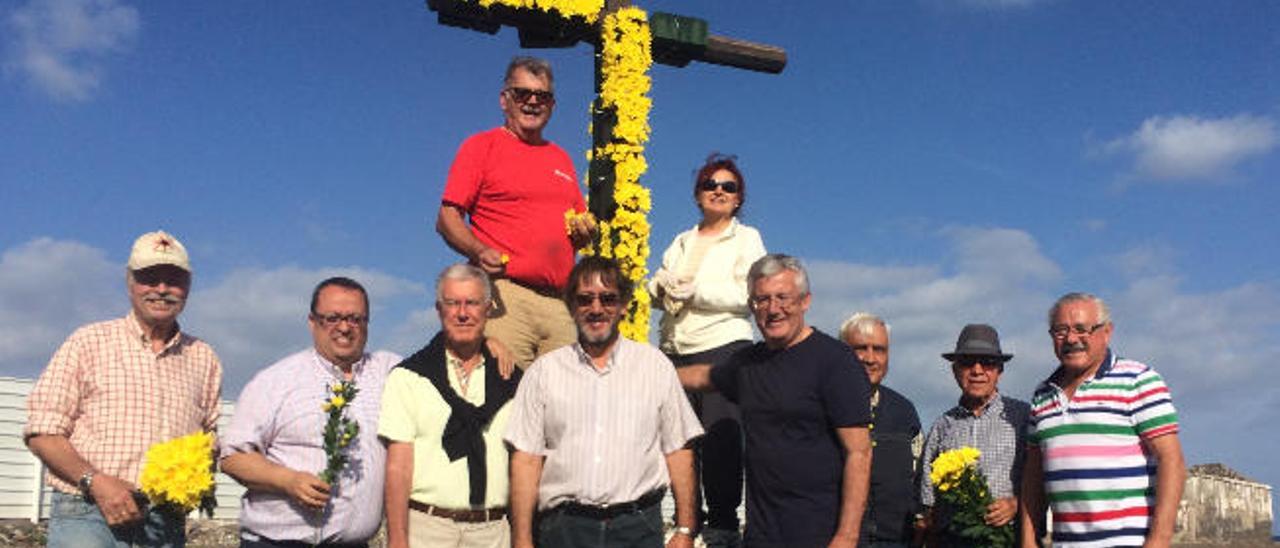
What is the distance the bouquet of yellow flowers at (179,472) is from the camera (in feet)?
14.9

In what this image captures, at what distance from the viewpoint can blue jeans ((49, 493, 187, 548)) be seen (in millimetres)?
4762

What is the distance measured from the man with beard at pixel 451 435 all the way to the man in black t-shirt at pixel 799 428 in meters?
1.18

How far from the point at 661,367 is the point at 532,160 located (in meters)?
1.72

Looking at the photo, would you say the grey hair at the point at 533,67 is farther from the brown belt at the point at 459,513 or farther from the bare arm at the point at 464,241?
the brown belt at the point at 459,513

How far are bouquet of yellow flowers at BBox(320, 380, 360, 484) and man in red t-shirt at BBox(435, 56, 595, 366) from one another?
1.26m

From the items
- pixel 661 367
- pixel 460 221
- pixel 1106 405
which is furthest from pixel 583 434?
pixel 1106 405

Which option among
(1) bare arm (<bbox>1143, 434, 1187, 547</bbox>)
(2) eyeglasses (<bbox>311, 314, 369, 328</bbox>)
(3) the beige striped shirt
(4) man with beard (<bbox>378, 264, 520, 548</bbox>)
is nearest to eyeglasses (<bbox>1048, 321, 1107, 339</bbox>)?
(1) bare arm (<bbox>1143, 434, 1187, 547</bbox>)

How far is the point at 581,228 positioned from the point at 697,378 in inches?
46.7

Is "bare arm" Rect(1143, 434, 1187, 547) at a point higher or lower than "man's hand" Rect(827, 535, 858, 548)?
higher

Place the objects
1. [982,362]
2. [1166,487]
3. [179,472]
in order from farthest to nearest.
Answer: [982,362]
[1166,487]
[179,472]

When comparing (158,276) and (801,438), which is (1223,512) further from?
(158,276)

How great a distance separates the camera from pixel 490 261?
567 centimetres

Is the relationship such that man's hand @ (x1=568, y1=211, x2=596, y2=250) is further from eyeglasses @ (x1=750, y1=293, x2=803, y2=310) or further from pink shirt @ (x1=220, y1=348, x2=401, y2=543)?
pink shirt @ (x1=220, y1=348, x2=401, y2=543)

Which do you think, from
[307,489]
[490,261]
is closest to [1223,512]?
[490,261]
